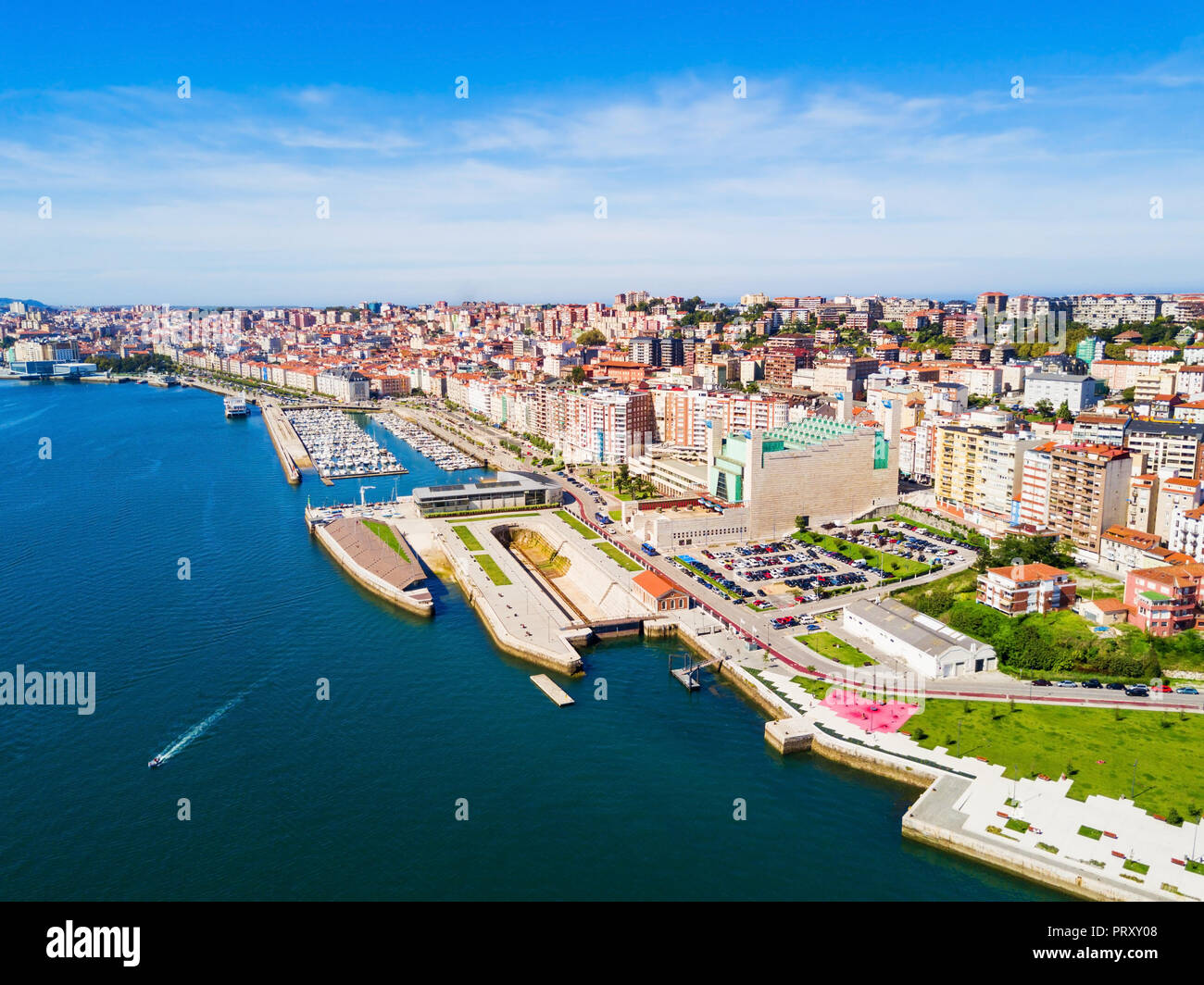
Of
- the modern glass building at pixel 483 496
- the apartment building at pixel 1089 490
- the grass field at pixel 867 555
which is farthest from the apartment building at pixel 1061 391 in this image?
the modern glass building at pixel 483 496

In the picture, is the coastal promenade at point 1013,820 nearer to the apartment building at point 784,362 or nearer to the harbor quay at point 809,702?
the harbor quay at point 809,702

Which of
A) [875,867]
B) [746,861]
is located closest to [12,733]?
[746,861]

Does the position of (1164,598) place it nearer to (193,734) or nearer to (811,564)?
(811,564)

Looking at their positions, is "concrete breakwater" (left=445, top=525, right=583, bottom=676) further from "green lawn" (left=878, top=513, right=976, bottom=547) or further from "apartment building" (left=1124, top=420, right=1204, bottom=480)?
"apartment building" (left=1124, top=420, right=1204, bottom=480)

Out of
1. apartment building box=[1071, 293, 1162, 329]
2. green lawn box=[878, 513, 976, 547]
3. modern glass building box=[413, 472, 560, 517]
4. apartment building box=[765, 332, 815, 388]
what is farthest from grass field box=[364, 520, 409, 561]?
apartment building box=[1071, 293, 1162, 329]

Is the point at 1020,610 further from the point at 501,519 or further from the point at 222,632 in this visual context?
the point at 222,632
